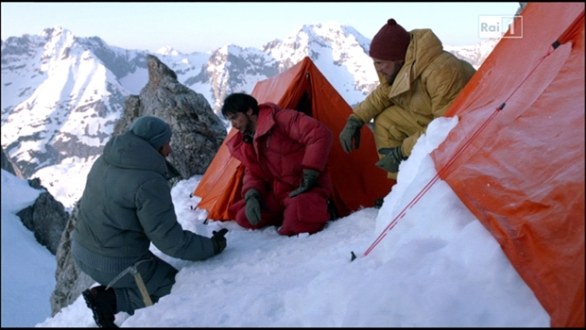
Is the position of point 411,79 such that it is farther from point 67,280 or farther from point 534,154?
point 67,280

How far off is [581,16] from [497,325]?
2048mm

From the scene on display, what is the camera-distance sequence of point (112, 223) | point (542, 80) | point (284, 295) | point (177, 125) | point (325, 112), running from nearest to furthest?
point (284, 295) → point (542, 80) → point (112, 223) → point (325, 112) → point (177, 125)

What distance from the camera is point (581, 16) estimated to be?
288 cm

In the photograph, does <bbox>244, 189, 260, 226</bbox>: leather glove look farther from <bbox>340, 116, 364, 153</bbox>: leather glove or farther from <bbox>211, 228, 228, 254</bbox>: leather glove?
<bbox>340, 116, 364, 153</bbox>: leather glove

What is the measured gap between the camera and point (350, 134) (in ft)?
17.2

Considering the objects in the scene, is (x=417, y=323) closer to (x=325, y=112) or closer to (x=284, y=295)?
(x=284, y=295)

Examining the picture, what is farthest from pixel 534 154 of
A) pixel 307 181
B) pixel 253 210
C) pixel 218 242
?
pixel 253 210

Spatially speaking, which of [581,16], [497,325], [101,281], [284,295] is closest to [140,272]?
[101,281]

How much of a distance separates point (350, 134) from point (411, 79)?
96 cm

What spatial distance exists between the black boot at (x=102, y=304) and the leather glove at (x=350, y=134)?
Result: 9.27 ft

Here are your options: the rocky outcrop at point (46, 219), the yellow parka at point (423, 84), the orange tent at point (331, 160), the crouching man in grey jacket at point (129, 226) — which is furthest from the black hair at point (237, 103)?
the rocky outcrop at point (46, 219)

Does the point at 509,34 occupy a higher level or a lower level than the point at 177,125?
higher

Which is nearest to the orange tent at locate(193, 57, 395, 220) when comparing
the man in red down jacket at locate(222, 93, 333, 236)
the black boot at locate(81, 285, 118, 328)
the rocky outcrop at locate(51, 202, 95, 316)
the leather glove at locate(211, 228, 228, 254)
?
the man in red down jacket at locate(222, 93, 333, 236)

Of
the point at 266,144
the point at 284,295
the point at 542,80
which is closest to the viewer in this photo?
the point at 284,295
